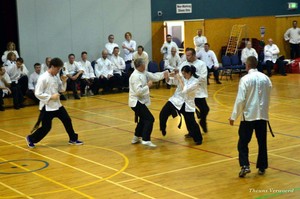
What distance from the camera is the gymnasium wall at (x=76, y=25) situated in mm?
22094

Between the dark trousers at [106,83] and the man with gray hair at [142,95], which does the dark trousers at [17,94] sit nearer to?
the dark trousers at [106,83]

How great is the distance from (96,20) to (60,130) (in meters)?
10.3

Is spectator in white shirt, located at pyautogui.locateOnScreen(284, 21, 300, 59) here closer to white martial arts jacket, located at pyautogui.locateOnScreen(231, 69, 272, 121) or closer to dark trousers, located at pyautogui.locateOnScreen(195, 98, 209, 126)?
dark trousers, located at pyautogui.locateOnScreen(195, 98, 209, 126)

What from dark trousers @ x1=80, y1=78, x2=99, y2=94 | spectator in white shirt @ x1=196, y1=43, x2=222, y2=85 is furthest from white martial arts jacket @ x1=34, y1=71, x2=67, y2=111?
spectator in white shirt @ x1=196, y1=43, x2=222, y2=85

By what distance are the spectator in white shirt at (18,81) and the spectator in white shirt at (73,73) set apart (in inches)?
66.3

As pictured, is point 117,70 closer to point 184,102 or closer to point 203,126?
point 203,126

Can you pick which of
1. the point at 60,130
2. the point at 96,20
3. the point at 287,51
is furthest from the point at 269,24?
the point at 60,130

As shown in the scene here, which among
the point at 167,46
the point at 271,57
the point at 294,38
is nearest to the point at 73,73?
the point at 167,46

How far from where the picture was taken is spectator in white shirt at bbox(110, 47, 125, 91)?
71.5 ft

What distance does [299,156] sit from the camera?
11.0 meters

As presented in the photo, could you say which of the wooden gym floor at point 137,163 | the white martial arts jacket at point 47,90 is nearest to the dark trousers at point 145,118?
the wooden gym floor at point 137,163

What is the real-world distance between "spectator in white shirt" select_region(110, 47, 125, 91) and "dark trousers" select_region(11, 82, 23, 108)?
4.12 m

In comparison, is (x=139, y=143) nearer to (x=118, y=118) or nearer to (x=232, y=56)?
(x=118, y=118)

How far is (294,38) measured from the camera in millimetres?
28953
